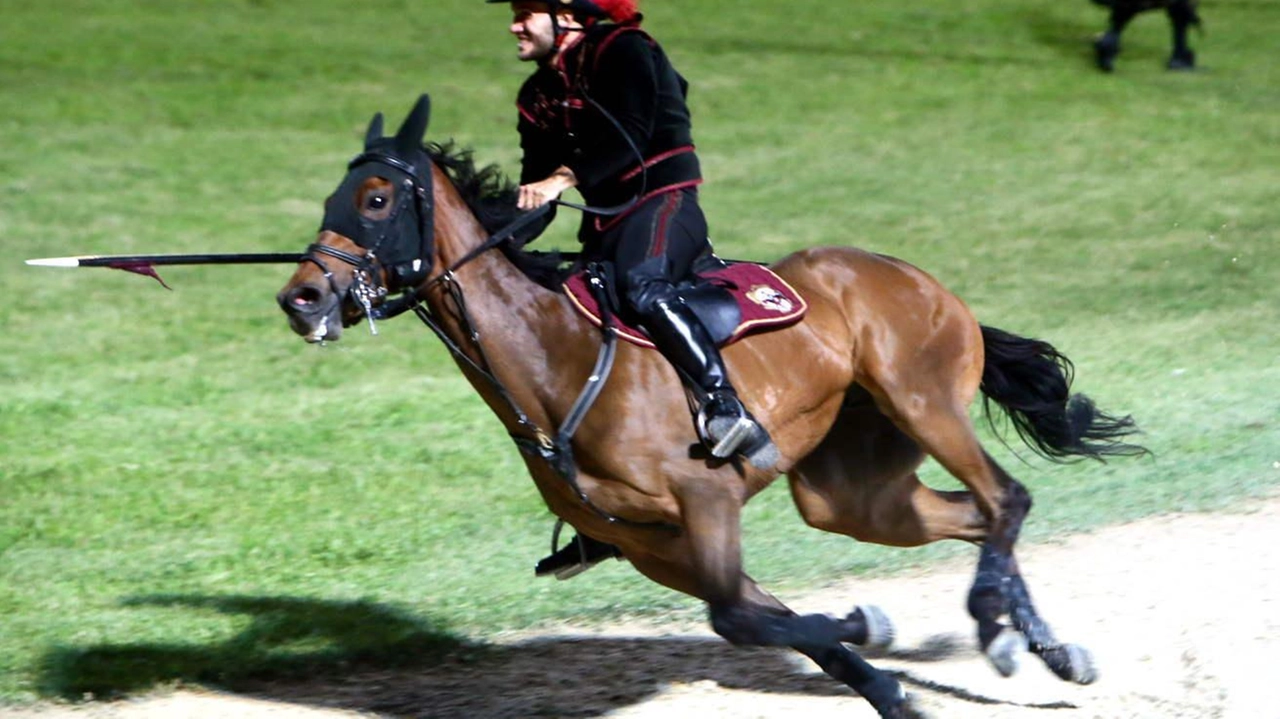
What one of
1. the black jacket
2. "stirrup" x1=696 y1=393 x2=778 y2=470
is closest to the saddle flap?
"stirrup" x1=696 y1=393 x2=778 y2=470

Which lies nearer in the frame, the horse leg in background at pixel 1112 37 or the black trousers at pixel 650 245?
the black trousers at pixel 650 245

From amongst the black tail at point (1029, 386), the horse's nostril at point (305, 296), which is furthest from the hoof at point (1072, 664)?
the horse's nostril at point (305, 296)

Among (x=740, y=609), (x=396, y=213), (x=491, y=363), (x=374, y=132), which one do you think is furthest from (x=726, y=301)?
(x=374, y=132)

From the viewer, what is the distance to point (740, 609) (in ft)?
17.9

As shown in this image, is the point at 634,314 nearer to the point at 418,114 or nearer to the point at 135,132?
the point at 418,114

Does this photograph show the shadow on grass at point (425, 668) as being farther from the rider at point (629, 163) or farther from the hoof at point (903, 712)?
the rider at point (629, 163)

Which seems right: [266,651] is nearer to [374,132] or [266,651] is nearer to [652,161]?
[374,132]

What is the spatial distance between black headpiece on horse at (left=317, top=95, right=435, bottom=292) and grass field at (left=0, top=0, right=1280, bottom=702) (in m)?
2.14

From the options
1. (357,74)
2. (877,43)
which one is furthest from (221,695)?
(877,43)

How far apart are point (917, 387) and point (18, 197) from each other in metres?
10.1

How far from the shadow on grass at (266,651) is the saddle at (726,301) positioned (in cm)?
191

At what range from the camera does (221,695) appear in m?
6.32

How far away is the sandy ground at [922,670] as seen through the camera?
606 cm

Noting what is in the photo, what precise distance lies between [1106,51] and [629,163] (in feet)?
48.8
